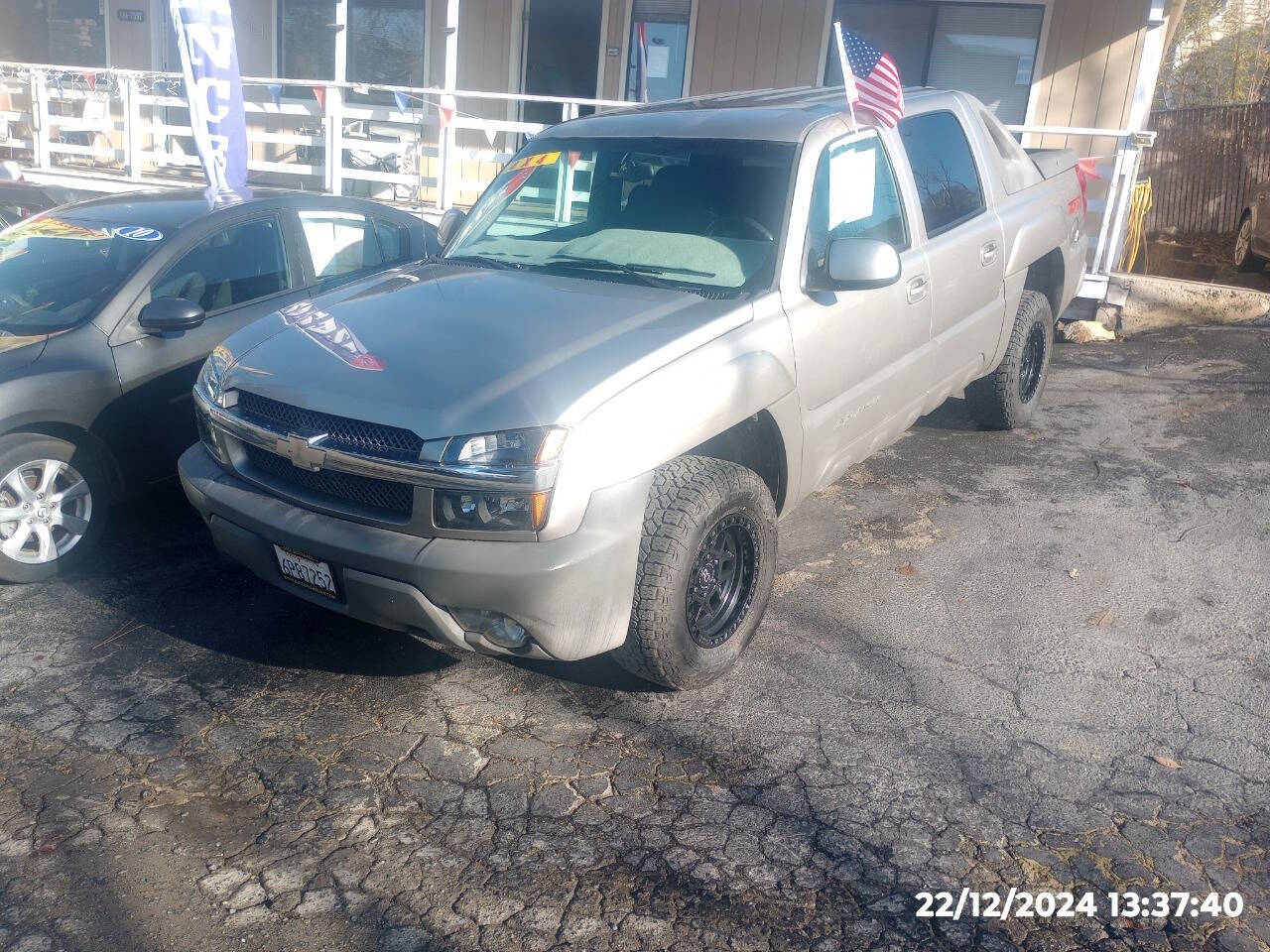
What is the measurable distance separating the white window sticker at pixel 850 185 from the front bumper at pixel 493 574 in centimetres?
170

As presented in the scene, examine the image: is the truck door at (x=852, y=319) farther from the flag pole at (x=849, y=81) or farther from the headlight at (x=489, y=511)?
the headlight at (x=489, y=511)

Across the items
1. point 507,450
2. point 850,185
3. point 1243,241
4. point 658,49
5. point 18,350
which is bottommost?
point 18,350

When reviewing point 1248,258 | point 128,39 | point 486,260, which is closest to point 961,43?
point 1248,258

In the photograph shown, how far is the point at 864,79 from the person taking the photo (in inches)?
191

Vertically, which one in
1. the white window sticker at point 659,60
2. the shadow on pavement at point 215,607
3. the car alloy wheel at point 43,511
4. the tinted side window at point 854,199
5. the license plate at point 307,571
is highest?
the white window sticker at point 659,60

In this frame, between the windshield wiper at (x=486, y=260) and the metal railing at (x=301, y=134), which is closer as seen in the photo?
the windshield wiper at (x=486, y=260)

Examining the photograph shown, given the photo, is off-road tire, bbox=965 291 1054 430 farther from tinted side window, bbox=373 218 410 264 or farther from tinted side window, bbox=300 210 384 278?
tinted side window, bbox=300 210 384 278

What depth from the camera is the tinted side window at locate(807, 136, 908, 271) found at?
4523mm

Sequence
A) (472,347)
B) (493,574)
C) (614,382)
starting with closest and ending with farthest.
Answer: (493,574) < (614,382) < (472,347)

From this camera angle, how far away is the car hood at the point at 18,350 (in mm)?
4648

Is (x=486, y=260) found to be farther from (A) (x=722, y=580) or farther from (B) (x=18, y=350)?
(B) (x=18, y=350)

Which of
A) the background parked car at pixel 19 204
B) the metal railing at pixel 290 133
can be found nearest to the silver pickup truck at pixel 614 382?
the background parked car at pixel 19 204

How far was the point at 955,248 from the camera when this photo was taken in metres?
5.34

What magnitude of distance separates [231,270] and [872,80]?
3.17 metres
